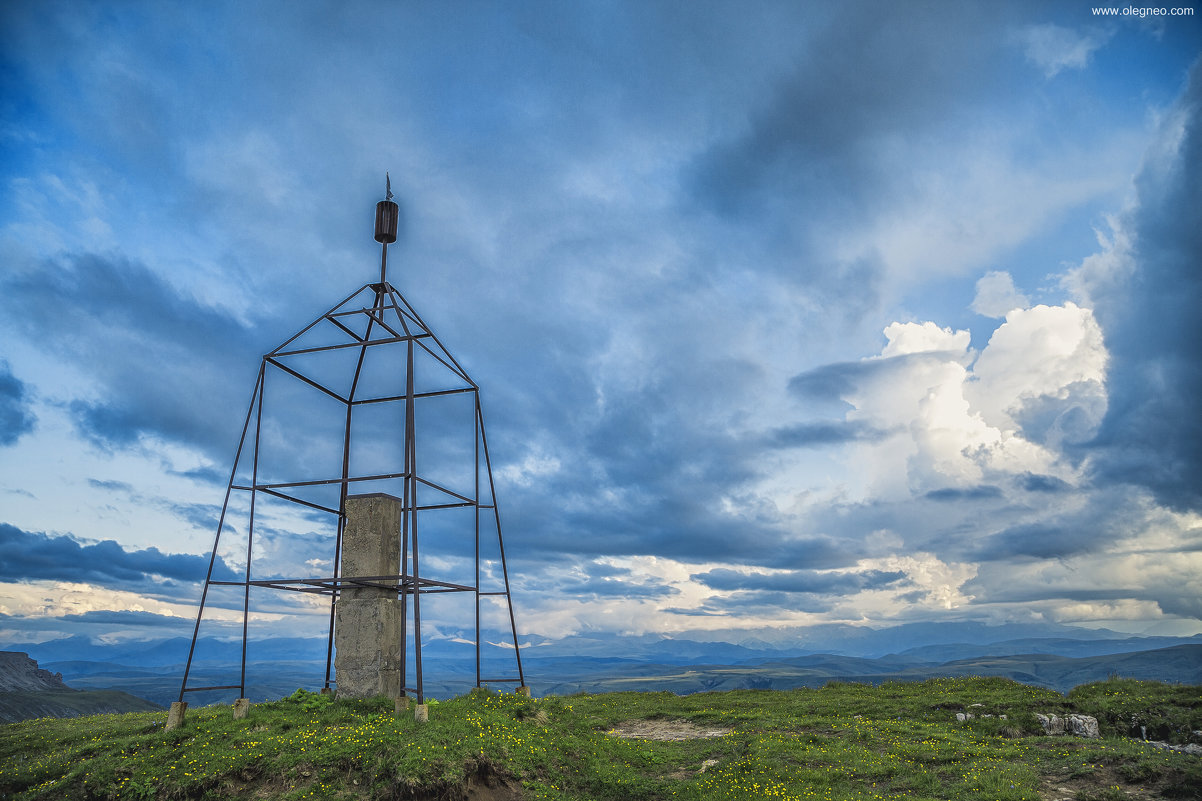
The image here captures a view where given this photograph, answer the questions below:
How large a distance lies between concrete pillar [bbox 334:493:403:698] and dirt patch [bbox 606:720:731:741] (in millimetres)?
8700

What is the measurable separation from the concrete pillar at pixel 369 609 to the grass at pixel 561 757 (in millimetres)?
1084

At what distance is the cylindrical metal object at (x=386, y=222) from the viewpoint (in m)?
26.4

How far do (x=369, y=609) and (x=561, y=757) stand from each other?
772 cm

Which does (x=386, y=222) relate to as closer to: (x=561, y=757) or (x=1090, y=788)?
(x=561, y=757)

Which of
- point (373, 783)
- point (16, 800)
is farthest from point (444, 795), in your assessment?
point (16, 800)

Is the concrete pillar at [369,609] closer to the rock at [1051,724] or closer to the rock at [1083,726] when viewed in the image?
the rock at [1051,724]

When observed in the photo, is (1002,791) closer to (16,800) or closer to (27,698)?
(16,800)

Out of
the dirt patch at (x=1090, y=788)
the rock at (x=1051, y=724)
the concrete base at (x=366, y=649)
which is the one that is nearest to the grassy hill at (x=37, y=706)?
the concrete base at (x=366, y=649)

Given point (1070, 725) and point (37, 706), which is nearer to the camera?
point (1070, 725)

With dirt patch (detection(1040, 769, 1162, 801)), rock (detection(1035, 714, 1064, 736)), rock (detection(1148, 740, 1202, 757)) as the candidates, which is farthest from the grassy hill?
rock (detection(1148, 740, 1202, 757))

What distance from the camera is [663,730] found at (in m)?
27.1

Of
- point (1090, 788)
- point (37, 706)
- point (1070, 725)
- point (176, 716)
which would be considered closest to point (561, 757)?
point (176, 716)

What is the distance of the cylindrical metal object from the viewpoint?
26.4 meters

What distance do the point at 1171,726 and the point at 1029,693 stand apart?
6506mm
